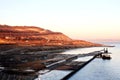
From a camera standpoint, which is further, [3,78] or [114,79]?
[114,79]

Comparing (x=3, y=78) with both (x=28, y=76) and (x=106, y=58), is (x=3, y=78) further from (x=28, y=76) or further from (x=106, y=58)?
(x=106, y=58)

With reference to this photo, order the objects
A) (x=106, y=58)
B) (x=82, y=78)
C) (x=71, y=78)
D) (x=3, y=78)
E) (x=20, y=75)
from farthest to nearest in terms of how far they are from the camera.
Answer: (x=106, y=58) < (x=82, y=78) < (x=71, y=78) < (x=20, y=75) < (x=3, y=78)

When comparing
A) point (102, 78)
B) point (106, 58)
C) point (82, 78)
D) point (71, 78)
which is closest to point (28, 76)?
point (71, 78)

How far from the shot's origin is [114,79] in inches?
1885

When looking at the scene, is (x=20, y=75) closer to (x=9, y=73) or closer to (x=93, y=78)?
(x=9, y=73)

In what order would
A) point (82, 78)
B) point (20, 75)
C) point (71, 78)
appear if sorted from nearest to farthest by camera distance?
point (20, 75) < point (71, 78) < point (82, 78)

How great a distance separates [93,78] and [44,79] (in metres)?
13.2

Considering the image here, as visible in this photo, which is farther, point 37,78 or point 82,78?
point 82,78

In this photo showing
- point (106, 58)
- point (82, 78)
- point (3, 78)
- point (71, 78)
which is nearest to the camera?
point (3, 78)

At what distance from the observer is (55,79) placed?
3794cm

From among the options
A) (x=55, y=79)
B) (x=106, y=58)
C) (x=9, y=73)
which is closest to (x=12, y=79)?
(x=9, y=73)

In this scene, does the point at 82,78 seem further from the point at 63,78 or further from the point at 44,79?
the point at 44,79

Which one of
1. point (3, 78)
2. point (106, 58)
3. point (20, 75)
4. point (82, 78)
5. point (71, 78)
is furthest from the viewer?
point (106, 58)

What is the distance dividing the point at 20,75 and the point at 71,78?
918 cm
